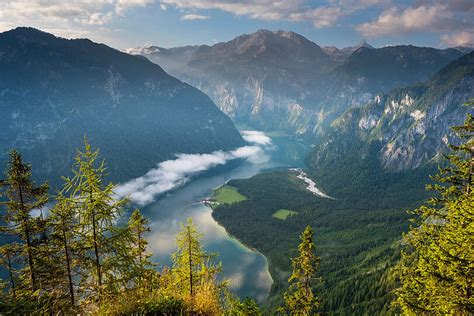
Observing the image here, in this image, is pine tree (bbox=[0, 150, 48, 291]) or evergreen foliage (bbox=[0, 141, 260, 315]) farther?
pine tree (bbox=[0, 150, 48, 291])

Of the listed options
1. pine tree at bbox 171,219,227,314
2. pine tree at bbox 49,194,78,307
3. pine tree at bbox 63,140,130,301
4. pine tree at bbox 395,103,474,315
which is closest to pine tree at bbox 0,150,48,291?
pine tree at bbox 49,194,78,307

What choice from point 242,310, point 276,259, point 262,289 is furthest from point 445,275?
point 276,259

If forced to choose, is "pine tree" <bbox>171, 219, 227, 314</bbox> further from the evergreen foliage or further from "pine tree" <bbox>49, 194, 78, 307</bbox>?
"pine tree" <bbox>49, 194, 78, 307</bbox>

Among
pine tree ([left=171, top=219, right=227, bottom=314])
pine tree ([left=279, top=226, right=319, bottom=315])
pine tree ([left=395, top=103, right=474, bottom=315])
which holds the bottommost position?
pine tree ([left=279, top=226, right=319, bottom=315])

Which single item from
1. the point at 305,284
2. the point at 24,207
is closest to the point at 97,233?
the point at 24,207

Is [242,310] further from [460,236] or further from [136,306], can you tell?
[460,236]

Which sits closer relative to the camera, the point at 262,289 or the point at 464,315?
the point at 464,315

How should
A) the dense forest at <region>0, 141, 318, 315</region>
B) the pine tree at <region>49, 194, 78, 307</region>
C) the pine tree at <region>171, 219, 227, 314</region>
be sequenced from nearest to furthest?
the dense forest at <region>0, 141, 318, 315</region>
the pine tree at <region>49, 194, 78, 307</region>
the pine tree at <region>171, 219, 227, 314</region>
